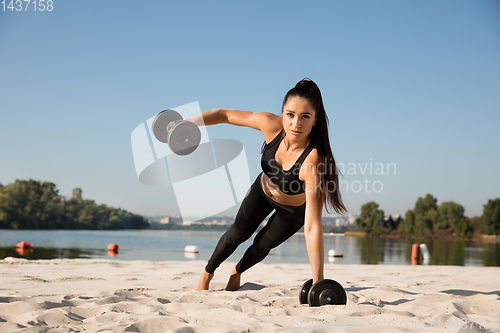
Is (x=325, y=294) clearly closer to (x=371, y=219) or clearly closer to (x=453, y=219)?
(x=453, y=219)

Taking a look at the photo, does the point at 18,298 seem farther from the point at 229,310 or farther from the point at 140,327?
the point at 229,310

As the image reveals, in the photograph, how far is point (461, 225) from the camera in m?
56.0

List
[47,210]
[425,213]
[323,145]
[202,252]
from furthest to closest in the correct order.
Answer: [425,213] → [47,210] → [202,252] → [323,145]

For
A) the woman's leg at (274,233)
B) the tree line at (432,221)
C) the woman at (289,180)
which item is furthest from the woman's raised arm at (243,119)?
the tree line at (432,221)

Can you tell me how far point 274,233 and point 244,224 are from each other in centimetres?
28

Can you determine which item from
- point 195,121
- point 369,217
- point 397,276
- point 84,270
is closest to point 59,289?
point 84,270

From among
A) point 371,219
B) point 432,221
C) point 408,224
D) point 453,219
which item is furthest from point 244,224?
point 371,219

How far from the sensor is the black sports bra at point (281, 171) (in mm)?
2592

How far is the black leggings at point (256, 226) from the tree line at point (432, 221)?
199 feet

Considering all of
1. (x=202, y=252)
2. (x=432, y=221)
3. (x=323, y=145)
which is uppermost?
(x=323, y=145)

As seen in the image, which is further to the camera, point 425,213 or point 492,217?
point 425,213

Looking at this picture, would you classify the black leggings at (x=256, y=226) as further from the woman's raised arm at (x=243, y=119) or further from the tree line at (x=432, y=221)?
the tree line at (x=432, y=221)

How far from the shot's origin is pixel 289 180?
8.71ft

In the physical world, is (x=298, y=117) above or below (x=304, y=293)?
above
